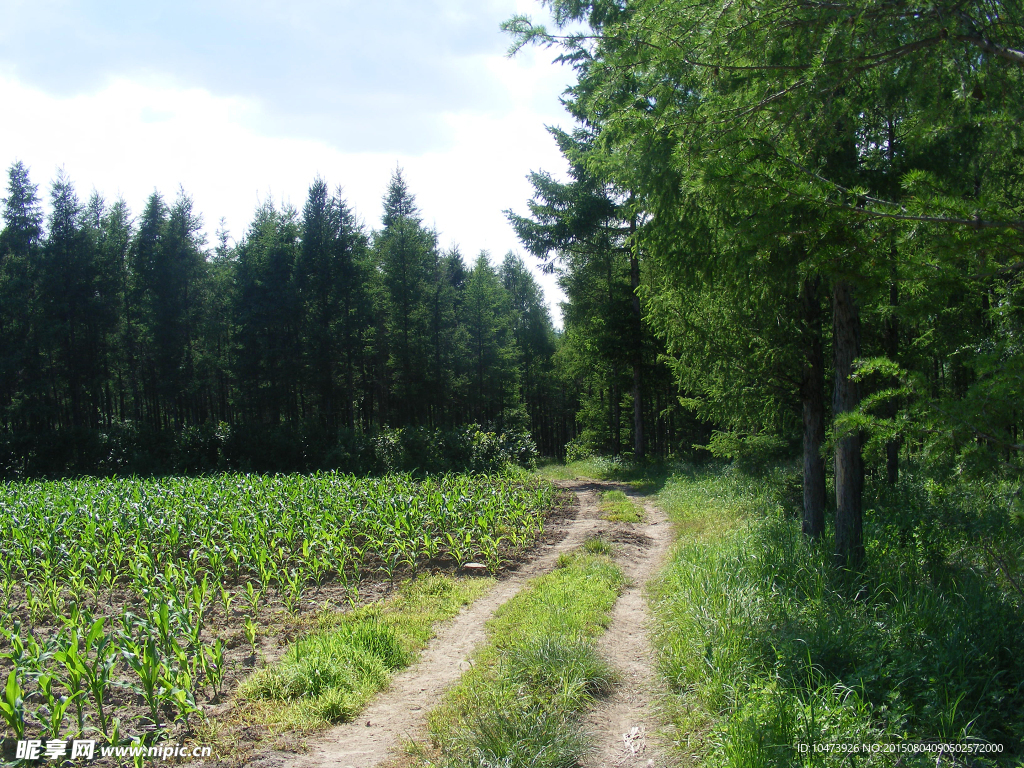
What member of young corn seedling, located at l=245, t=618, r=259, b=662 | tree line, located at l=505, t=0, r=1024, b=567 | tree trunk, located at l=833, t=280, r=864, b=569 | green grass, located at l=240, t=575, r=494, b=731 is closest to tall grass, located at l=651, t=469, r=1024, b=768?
tree trunk, located at l=833, t=280, r=864, b=569

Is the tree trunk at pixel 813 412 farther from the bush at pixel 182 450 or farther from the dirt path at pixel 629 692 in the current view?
the bush at pixel 182 450

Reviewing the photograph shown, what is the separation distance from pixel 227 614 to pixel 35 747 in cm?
280

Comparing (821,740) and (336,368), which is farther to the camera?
(336,368)

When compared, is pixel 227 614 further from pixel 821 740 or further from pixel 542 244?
pixel 542 244

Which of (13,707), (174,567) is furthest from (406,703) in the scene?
(174,567)

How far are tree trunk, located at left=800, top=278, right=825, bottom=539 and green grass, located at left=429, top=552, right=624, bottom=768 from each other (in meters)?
3.27

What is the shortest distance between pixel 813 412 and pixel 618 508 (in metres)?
6.02

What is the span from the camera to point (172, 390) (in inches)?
1214

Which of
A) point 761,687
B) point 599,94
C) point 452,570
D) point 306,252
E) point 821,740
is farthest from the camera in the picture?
point 306,252

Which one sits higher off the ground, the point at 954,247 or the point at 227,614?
the point at 954,247

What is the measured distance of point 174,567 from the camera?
6449mm

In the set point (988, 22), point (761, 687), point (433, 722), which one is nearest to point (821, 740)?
point (761, 687)

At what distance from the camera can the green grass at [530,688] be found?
3533 millimetres

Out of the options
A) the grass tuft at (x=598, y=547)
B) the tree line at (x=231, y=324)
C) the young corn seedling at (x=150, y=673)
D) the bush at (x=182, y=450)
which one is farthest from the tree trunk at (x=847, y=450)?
the tree line at (x=231, y=324)
